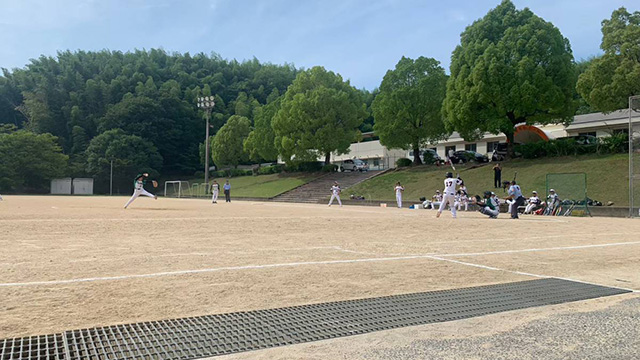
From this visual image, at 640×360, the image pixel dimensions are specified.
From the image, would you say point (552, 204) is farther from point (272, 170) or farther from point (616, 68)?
point (272, 170)

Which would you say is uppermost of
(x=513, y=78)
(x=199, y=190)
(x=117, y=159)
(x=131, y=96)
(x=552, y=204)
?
(x=131, y=96)

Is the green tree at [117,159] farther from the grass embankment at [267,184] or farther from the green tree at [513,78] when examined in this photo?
the green tree at [513,78]

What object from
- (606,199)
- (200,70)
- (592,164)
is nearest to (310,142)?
(592,164)

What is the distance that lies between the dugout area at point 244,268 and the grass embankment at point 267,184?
39.2m

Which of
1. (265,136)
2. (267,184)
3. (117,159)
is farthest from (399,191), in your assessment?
(117,159)

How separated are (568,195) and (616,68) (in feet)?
35.0

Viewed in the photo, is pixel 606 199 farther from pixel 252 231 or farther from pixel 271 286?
pixel 271 286

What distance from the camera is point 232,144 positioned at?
7825 cm

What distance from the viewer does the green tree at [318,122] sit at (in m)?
55.0

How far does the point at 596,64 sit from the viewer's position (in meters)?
32.1

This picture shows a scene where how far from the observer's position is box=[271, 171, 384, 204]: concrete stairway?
45.4m

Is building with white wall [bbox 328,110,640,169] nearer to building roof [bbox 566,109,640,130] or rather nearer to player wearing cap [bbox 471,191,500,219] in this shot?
building roof [bbox 566,109,640,130]

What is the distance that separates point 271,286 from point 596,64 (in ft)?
110

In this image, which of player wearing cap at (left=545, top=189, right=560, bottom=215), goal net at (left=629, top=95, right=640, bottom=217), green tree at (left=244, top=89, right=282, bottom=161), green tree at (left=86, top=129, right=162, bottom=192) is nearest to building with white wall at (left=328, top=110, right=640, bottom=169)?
A: goal net at (left=629, top=95, right=640, bottom=217)
